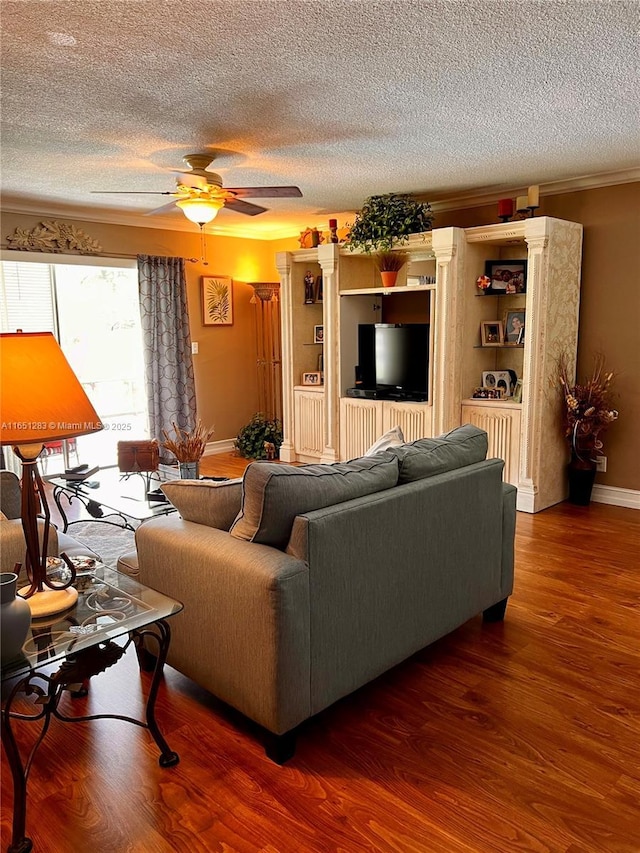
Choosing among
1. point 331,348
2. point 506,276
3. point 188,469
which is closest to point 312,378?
point 331,348

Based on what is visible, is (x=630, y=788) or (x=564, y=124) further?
(x=564, y=124)

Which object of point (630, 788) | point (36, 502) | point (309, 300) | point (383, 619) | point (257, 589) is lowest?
point (630, 788)

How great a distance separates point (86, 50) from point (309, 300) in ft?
13.9

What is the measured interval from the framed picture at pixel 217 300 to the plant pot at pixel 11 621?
18.4 ft

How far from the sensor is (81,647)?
181cm

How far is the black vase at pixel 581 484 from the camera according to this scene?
5.04 metres

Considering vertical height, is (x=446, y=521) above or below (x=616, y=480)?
above

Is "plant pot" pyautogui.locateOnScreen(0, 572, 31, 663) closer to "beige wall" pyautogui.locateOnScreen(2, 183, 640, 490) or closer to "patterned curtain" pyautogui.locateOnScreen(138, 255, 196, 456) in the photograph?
"beige wall" pyautogui.locateOnScreen(2, 183, 640, 490)

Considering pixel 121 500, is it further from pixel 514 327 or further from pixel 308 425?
pixel 514 327

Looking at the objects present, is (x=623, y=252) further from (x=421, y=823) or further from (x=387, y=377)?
(x=421, y=823)

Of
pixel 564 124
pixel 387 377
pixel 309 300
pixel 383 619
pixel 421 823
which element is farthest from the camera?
pixel 309 300

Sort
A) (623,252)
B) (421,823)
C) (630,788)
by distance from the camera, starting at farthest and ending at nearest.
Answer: (623,252)
(630,788)
(421,823)

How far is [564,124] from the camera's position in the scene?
3529 mm

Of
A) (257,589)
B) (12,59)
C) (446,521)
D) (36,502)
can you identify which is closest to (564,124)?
(446,521)
